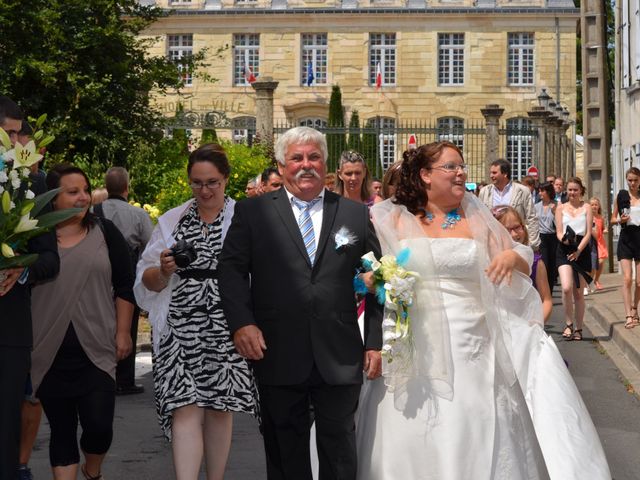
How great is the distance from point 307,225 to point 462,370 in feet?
3.46

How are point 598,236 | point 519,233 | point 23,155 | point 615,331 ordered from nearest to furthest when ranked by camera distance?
point 23,155 < point 519,233 < point 615,331 < point 598,236

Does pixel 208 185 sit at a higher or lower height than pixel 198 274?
higher

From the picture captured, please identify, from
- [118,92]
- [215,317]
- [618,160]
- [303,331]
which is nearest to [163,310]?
[215,317]

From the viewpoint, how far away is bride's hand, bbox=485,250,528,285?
653 cm

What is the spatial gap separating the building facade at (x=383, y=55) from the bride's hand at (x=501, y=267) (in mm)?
55840

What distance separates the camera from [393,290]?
609 centimetres

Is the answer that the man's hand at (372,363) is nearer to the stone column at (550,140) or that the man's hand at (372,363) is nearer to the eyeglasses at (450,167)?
the eyeglasses at (450,167)

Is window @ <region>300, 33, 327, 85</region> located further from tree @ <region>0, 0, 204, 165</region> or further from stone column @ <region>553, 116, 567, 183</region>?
tree @ <region>0, 0, 204, 165</region>

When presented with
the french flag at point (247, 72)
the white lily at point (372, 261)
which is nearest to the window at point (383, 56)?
the french flag at point (247, 72)

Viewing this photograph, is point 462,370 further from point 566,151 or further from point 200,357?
point 566,151

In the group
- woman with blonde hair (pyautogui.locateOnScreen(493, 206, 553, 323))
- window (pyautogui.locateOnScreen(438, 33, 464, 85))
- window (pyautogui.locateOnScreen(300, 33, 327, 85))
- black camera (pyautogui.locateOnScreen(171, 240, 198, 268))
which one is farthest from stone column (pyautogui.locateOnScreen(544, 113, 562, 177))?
black camera (pyautogui.locateOnScreen(171, 240, 198, 268))

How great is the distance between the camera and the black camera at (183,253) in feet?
21.6

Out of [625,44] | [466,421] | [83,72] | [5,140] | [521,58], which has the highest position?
[521,58]

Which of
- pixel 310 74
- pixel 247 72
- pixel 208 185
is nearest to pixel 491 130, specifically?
pixel 247 72
